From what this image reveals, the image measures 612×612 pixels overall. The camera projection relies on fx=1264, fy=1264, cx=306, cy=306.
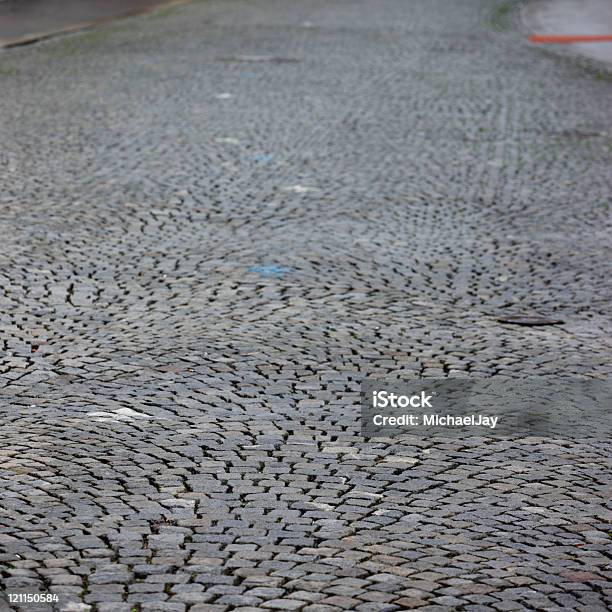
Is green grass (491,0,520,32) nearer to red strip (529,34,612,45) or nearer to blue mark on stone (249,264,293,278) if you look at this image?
red strip (529,34,612,45)

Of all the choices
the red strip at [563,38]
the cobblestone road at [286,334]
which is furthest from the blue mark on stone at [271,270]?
the red strip at [563,38]

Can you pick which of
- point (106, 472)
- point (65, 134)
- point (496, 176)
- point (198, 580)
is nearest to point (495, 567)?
point (198, 580)

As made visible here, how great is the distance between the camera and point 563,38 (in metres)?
21.4

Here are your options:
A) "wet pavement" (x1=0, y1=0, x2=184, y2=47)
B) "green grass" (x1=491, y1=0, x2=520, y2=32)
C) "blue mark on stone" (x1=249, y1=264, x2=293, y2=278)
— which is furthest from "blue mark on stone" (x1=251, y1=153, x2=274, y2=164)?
"green grass" (x1=491, y1=0, x2=520, y2=32)

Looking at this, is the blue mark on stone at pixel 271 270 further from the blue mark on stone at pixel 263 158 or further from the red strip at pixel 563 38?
the red strip at pixel 563 38

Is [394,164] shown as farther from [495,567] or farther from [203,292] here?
[495,567]

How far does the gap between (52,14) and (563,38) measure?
28.9ft

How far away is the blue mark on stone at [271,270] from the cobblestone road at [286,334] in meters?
0.03

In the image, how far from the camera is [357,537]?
4.39m

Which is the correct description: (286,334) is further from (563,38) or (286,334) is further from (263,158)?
(563,38)

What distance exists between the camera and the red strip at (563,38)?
20.9 m

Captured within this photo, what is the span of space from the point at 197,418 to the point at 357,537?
1.31 m

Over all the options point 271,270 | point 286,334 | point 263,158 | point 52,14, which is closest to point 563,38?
point 52,14

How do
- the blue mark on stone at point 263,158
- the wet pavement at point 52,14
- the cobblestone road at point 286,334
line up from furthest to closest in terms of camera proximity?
the wet pavement at point 52,14 → the blue mark on stone at point 263,158 → the cobblestone road at point 286,334
